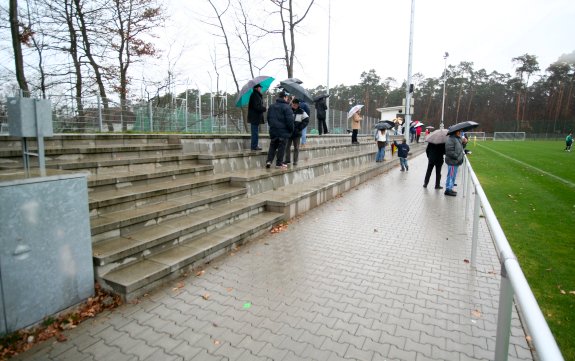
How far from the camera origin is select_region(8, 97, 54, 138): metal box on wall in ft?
11.0

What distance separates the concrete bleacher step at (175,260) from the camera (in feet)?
12.5

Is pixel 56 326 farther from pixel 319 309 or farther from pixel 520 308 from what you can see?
pixel 520 308

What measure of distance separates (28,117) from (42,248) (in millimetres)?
1350

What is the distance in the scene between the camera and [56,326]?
3303 millimetres

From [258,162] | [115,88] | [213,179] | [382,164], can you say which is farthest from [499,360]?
[115,88]

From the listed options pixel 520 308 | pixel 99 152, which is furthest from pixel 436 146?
pixel 520 308

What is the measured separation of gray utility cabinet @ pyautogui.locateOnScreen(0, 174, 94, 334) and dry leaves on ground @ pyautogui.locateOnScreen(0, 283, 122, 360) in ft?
0.23

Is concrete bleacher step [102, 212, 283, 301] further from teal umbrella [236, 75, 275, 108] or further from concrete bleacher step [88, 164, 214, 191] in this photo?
teal umbrella [236, 75, 275, 108]

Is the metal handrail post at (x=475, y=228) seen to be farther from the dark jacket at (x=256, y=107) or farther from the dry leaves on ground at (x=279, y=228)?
the dark jacket at (x=256, y=107)

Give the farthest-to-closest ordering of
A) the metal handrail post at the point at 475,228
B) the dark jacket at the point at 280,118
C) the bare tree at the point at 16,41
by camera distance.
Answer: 1. the bare tree at the point at 16,41
2. the dark jacket at the point at 280,118
3. the metal handrail post at the point at 475,228

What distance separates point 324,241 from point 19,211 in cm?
439

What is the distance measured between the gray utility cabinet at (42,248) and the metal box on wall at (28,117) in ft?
1.96

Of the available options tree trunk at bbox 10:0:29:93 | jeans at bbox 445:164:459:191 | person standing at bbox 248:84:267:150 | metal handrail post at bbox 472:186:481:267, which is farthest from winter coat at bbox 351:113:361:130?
tree trunk at bbox 10:0:29:93

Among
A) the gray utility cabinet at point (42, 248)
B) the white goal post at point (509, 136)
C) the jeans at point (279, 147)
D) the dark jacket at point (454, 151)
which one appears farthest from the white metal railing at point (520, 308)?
the white goal post at point (509, 136)
